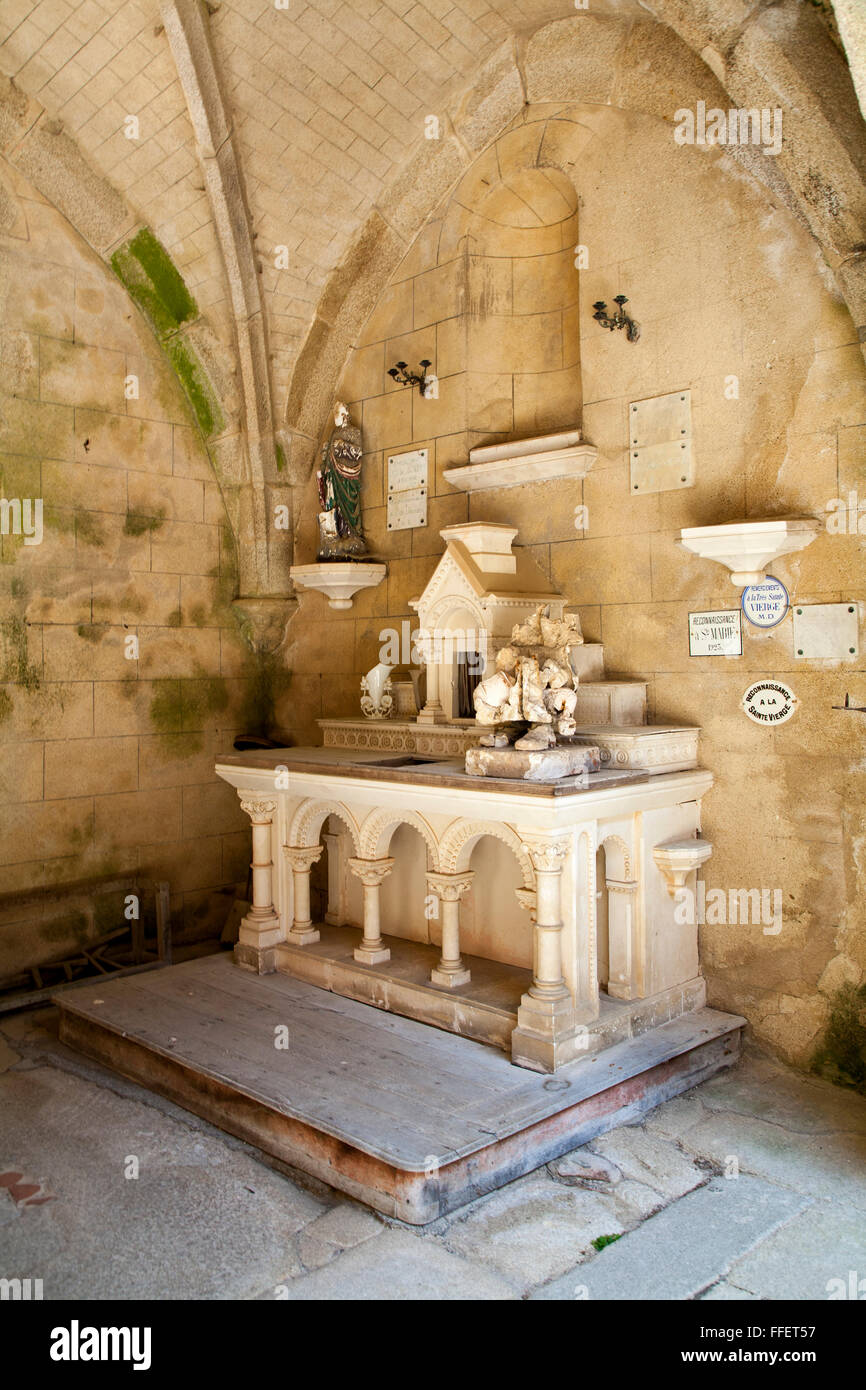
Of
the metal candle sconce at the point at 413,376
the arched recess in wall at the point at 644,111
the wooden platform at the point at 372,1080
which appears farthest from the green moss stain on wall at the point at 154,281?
the wooden platform at the point at 372,1080

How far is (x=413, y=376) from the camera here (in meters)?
6.89

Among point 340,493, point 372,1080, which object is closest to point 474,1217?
point 372,1080

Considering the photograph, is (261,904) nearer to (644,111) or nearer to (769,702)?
(769,702)

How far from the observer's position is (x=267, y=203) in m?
6.68

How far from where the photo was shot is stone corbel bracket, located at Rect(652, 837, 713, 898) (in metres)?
5.02

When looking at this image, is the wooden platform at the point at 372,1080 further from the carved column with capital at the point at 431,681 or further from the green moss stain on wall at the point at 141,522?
the green moss stain on wall at the point at 141,522

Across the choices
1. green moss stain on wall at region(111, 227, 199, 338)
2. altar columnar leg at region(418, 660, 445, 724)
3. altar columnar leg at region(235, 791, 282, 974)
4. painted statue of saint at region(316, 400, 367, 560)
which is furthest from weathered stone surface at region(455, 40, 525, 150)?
altar columnar leg at region(235, 791, 282, 974)

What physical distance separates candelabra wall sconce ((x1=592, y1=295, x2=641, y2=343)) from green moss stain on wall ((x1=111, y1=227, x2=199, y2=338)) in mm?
3084

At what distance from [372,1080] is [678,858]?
1894mm

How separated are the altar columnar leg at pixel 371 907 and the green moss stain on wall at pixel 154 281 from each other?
169 inches

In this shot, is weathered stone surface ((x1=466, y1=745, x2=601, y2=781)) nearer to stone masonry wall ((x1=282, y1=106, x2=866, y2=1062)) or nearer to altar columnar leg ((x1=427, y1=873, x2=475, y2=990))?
altar columnar leg ((x1=427, y1=873, x2=475, y2=990))

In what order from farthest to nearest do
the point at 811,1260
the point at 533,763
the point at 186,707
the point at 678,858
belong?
the point at 186,707
the point at 678,858
the point at 533,763
the point at 811,1260

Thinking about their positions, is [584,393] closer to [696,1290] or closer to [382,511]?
[382,511]

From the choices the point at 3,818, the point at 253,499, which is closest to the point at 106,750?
the point at 3,818
